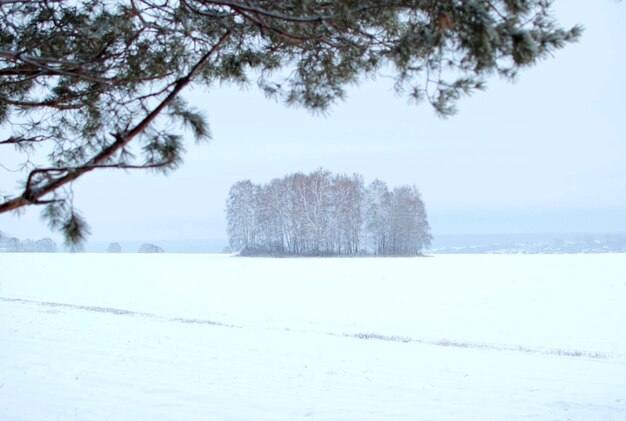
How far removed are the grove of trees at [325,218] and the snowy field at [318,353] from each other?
27.8m

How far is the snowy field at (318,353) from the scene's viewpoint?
585 centimetres

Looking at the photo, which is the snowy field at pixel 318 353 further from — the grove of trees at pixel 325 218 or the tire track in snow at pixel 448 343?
the grove of trees at pixel 325 218

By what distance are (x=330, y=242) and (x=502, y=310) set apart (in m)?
34.1

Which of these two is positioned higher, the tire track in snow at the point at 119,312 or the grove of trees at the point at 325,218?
the grove of trees at the point at 325,218

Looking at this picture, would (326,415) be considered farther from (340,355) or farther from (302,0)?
(302,0)

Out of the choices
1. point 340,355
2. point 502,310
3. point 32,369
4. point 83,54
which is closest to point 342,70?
point 83,54

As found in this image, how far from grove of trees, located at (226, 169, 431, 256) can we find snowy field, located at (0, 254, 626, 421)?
27836 mm

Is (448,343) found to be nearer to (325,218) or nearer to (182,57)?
(182,57)

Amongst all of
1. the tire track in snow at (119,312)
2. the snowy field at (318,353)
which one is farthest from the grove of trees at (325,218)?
the tire track in snow at (119,312)

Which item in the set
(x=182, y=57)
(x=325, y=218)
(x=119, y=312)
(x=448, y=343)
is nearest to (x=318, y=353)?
(x=448, y=343)

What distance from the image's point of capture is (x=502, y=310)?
49.5 feet

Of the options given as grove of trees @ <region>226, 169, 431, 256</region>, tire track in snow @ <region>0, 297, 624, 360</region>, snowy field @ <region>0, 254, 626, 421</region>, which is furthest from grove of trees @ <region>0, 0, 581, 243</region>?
grove of trees @ <region>226, 169, 431, 256</region>

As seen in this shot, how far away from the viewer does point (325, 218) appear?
158ft

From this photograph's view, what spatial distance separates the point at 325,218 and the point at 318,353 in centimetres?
3951
